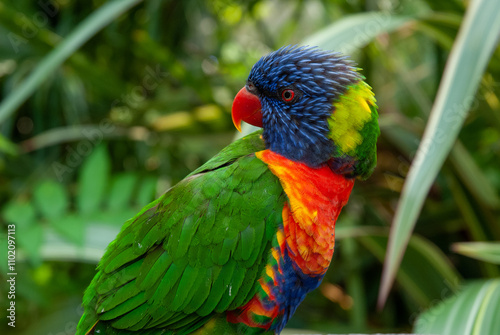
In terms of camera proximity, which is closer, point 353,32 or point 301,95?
point 301,95

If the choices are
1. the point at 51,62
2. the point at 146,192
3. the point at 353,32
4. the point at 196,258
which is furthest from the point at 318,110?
the point at 51,62

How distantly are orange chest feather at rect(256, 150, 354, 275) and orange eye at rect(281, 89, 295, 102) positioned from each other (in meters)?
0.13

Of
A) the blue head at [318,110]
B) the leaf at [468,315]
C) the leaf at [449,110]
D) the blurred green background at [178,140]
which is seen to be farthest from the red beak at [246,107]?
the leaf at [468,315]

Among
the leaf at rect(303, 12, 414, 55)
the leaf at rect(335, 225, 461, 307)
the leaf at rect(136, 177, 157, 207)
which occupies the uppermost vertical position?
the leaf at rect(303, 12, 414, 55)

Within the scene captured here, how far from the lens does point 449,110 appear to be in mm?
1528

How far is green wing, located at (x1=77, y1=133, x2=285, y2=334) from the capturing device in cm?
111

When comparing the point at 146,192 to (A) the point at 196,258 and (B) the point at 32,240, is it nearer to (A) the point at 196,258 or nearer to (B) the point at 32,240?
(B) the point at 32,240

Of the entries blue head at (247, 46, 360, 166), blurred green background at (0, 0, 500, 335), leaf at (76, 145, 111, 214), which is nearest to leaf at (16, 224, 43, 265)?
blurred green background at (0, 0, 500, 335)

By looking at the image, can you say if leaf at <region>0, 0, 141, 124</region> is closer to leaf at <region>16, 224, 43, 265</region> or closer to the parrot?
leaf at <region>16, 224, 43, 265</region>

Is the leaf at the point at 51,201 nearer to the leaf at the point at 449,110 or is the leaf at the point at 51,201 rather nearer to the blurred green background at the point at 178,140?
the blurred green background at the point at 178,140

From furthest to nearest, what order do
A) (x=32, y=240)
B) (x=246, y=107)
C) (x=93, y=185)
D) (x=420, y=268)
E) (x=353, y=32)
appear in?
(x=420, y=268)
(x=93, y=185)
(x=353, y=32)
(x=32, y=240)
(x=246, y=107)

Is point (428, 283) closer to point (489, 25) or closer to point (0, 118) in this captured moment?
point (489, 25)

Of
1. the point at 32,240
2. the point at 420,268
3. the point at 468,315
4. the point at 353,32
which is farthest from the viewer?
the point at 420,268

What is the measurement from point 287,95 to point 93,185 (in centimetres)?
106
